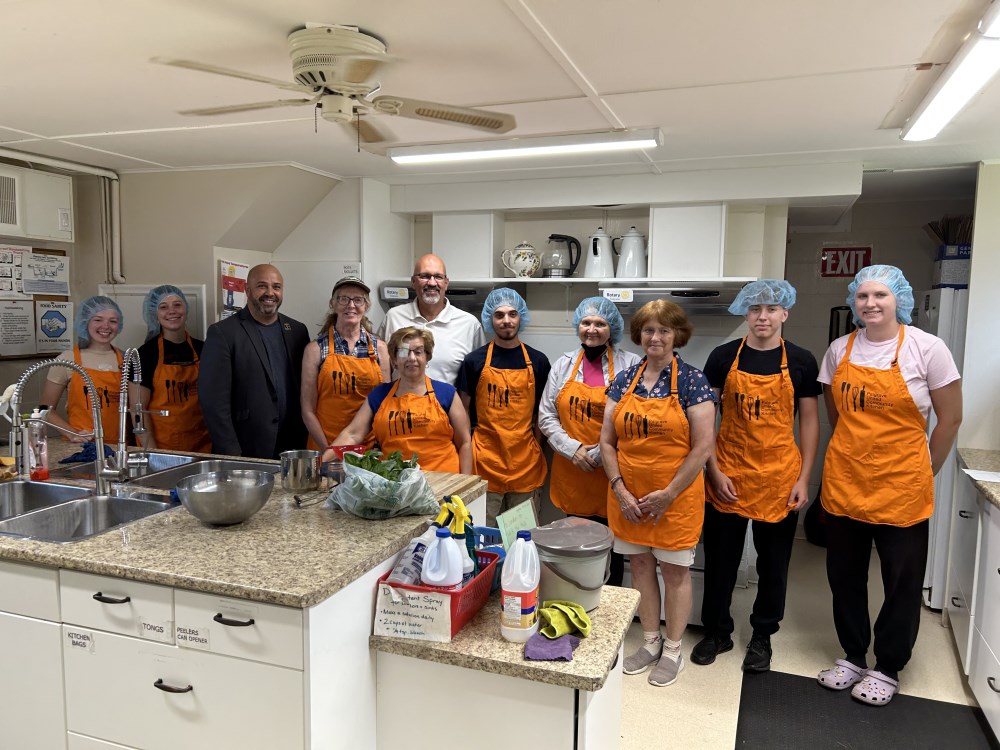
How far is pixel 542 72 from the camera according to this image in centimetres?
205

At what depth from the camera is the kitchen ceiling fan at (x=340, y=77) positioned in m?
1.76

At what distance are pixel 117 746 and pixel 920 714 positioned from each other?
2637 millimetres

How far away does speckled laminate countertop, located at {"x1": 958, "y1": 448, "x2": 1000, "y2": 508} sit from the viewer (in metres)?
2.54

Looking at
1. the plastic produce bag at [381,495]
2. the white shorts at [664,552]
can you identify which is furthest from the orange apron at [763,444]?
the plastic produce bag at [381,495]

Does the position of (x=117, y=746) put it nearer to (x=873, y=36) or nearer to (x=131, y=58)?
(x=131, y=58)

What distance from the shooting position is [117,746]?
1.76 metres

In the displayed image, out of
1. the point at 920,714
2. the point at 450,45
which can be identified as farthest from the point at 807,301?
the point at 450,45

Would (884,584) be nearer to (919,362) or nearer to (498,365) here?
(919,362)

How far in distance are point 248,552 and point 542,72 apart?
1501 mm

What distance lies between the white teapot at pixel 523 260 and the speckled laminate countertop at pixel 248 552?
2.13 meters

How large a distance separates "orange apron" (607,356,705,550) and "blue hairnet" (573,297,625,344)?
1.57ft

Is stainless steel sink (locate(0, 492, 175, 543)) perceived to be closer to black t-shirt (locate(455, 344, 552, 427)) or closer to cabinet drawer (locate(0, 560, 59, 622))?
cabinet drawer (locate(0, 560, 59, 622))

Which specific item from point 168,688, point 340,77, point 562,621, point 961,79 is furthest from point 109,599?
point 961,79

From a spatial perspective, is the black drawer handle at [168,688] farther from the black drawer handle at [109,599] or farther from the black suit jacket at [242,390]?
the black suit jacket at [242,390]
